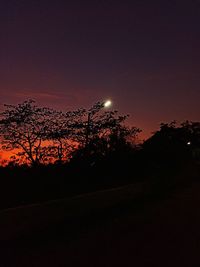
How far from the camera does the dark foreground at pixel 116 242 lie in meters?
7.37

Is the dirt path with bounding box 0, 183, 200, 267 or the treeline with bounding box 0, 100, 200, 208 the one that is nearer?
the dirt path with bounding box 0, 183, 200, 267

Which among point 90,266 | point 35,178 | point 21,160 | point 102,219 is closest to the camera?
point 90,266

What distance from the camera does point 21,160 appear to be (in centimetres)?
2641

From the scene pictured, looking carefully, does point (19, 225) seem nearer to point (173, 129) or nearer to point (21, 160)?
point (21, 160)

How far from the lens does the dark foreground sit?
7.37 meters

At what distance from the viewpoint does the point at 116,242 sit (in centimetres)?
882

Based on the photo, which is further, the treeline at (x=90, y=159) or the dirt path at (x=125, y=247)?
the treeline at (x=90, y=159)

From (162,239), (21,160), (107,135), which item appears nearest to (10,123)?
(21,160)

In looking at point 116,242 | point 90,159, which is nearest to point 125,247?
point 116,242

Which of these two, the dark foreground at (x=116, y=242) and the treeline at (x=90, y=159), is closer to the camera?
the dark foreground at (x=116, y=242)

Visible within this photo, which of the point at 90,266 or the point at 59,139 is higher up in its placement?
the point at 59,139

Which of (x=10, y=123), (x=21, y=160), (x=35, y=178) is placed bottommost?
(x=35, y=178)

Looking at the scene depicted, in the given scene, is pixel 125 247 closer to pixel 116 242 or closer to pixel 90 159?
pixel 116 242

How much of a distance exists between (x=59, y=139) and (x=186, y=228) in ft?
60.1
